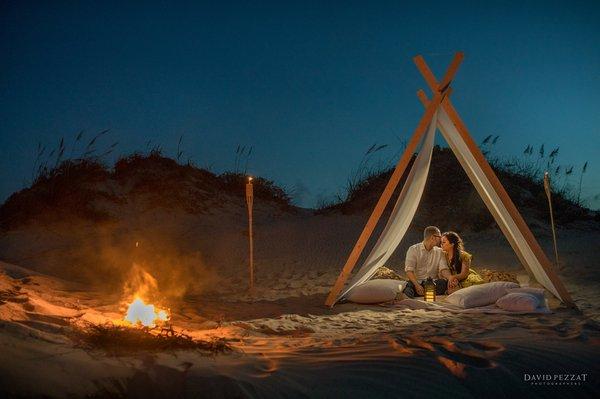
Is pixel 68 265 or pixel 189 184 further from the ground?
pixel 189 184

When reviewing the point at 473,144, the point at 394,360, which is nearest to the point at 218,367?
the point at 394,360

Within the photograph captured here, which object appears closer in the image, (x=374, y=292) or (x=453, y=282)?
(x=374, y=292)

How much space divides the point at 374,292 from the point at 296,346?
2.20 m

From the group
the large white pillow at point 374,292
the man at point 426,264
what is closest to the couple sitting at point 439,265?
the man at point 426,264

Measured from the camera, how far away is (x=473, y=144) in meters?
4.96

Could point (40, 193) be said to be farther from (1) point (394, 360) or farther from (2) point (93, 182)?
(1) point (394, 360)

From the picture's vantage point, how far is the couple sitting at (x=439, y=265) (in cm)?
590

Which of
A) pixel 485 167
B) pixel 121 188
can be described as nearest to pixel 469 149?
pixel 485 167

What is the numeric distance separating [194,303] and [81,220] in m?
5.34

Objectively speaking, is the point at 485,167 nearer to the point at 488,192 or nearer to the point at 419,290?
the point at 488,192

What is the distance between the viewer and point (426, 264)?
6.14 m

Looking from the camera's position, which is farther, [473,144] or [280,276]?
[280,276]

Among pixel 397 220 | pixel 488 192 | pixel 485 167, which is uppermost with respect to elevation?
pixel 485 167

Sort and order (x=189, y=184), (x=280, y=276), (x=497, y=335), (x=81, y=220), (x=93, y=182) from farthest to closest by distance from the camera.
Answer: (x=189, y=184)
(x=93, y=182)
(x=81, y=220)
(x=280, y=276)
(x=497, y=335)
